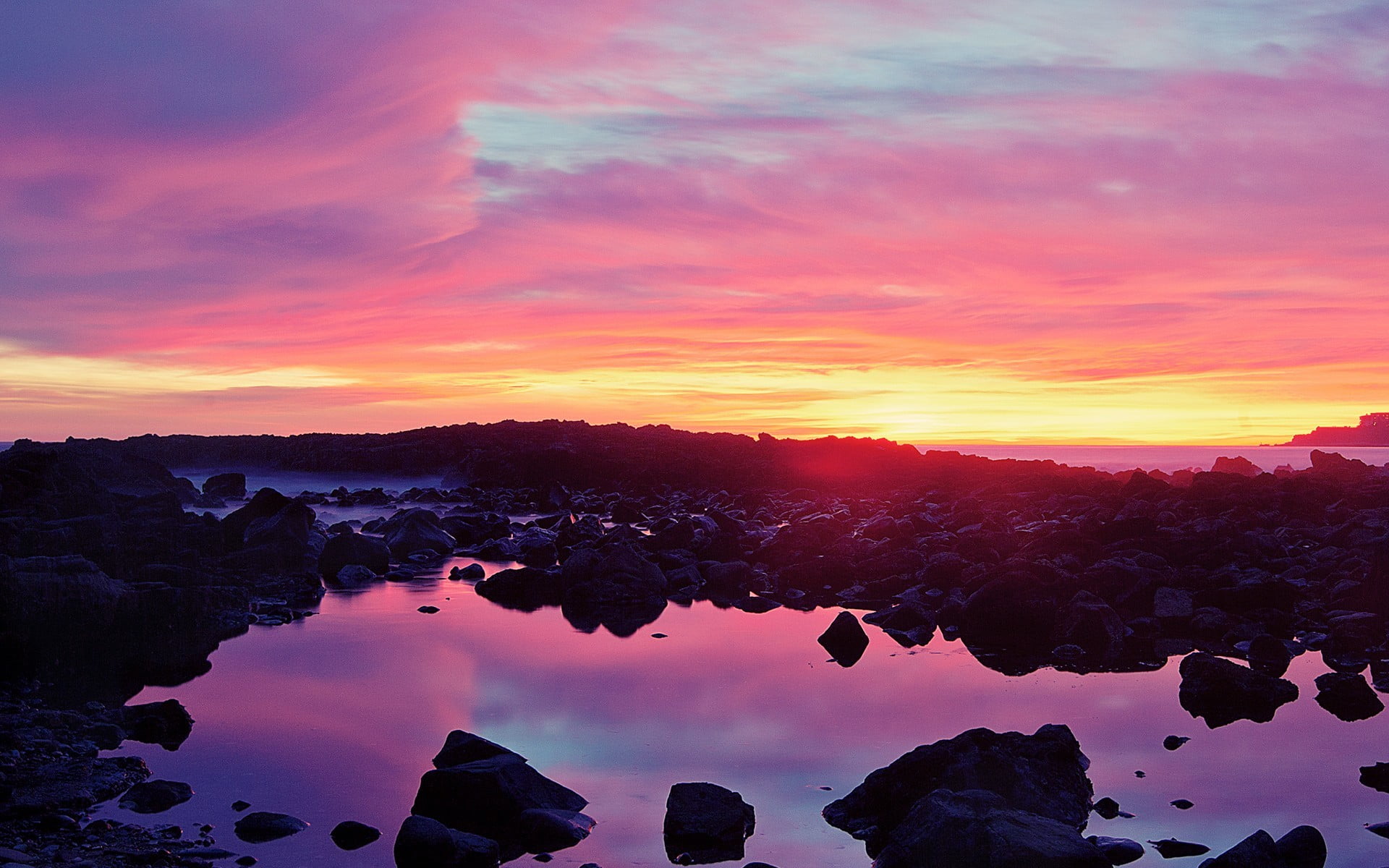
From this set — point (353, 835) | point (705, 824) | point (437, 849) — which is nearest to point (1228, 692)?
point (705, 824)

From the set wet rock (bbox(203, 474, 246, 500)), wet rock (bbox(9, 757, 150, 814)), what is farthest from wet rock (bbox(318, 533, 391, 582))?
wet rock (bbox(203, 474, 246, 500))

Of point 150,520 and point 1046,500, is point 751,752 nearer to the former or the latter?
point 150,520

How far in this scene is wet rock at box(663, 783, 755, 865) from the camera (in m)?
7.31

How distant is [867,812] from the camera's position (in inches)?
313

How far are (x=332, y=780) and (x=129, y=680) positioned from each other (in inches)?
198

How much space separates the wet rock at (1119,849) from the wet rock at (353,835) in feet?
16.2

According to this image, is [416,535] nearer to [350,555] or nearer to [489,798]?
[350,555]

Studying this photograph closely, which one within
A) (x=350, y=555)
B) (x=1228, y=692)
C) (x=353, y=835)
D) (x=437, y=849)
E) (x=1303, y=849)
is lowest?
(x=353, y=835)

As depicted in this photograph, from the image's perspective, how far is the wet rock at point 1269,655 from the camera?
1337 centimetres

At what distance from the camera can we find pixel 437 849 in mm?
6918

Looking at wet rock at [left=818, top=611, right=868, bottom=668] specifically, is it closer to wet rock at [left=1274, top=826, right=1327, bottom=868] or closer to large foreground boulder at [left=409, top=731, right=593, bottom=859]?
large foreground boulder at [left=409, top=731, right=593, bottom=859]

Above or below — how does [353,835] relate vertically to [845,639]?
below

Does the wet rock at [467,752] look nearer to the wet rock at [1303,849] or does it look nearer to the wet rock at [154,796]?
the wet rock at [154,796]

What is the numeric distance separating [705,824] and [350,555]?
16662mm
